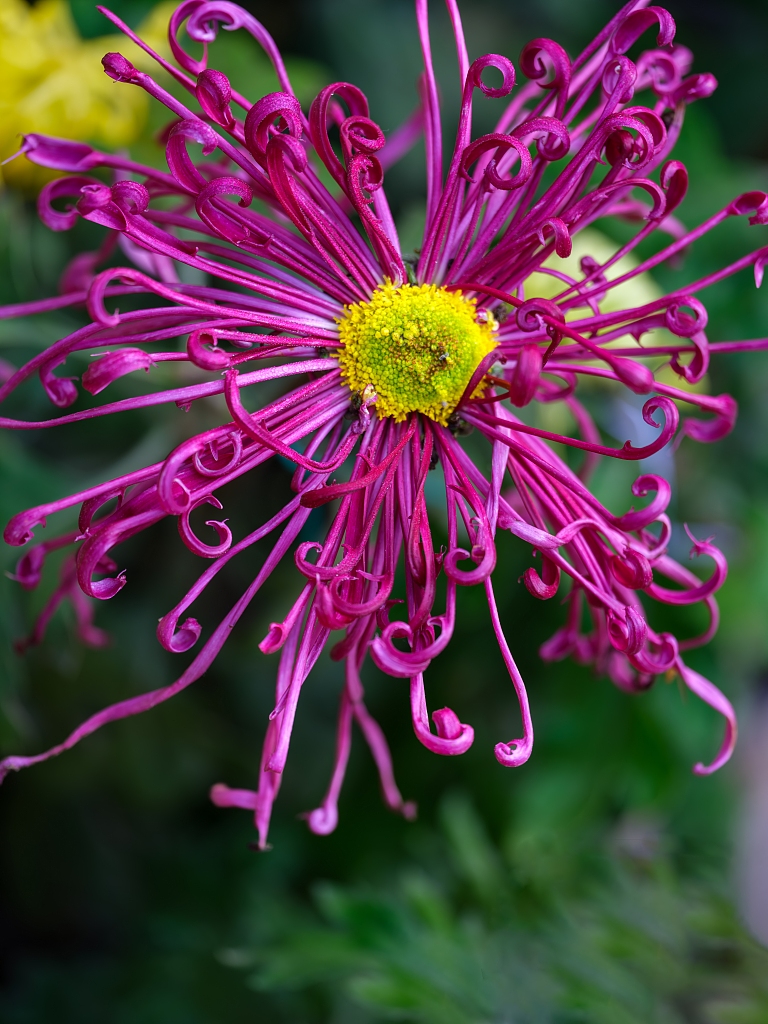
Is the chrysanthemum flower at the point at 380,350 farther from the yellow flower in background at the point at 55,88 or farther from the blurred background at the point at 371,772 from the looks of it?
the yellow flower in background at the point at 55,88

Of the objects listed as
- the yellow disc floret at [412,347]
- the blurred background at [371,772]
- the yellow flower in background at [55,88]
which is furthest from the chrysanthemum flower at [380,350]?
the yellow flower in background at [55,88]

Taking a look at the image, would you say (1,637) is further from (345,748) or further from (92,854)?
(92,854)

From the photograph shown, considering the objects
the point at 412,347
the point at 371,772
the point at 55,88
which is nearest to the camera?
the point at 412,347

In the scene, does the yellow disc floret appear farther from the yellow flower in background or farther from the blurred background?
the yellow flower in background

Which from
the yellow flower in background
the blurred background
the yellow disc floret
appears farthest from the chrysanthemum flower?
the yellow flower in background

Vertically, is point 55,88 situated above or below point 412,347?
above

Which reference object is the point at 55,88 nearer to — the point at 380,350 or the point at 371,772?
the point at 380,350

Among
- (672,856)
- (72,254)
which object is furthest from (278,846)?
(72,254)

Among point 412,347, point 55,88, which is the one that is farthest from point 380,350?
point 55,88
